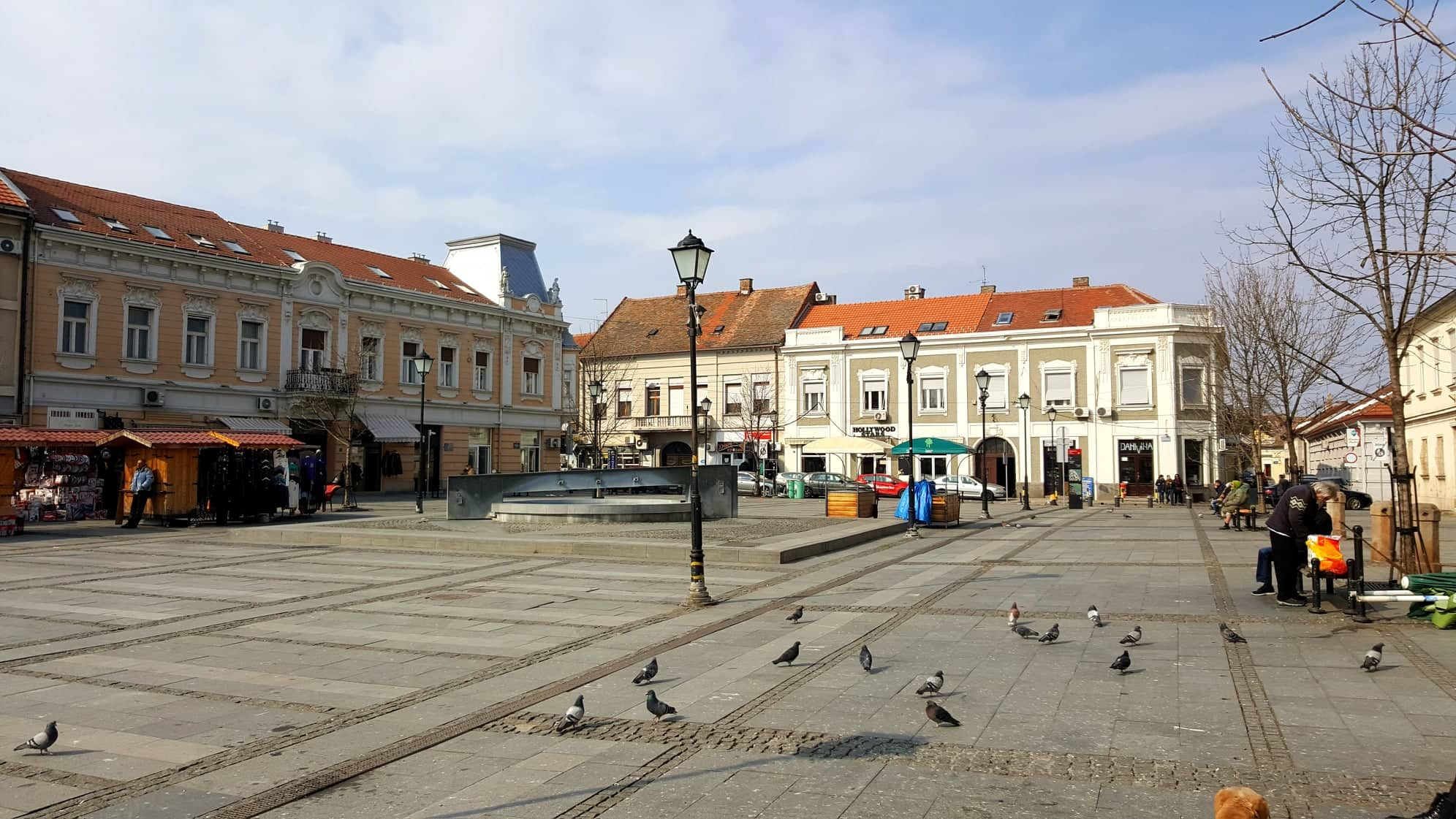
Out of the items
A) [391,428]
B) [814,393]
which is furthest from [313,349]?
[814,393]

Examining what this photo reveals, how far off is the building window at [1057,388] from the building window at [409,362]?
30.5 m

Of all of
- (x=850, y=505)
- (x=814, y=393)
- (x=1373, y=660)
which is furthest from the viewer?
(x=814, y=393)

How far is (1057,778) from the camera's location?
5.45 meters

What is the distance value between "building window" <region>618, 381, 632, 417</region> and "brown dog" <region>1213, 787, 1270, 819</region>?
58.0 meters

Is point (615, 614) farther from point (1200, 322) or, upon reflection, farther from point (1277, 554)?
point (1200, 322)

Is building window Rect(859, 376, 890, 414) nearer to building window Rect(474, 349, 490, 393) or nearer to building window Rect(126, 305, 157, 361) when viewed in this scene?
building window Rect(474, 349, 490, 393)

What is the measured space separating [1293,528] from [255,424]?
1367 inches

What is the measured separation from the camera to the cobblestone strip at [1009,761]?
5164 millimetres

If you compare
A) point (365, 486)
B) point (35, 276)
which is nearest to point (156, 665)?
point (35, 276)

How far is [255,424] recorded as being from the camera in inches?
1432

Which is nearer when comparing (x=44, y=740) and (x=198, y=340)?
(x=44, y=740)

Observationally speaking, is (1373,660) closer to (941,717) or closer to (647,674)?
(941,717)

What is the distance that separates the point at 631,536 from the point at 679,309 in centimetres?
4520

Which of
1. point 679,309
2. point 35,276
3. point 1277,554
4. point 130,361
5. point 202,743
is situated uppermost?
point 679,309
